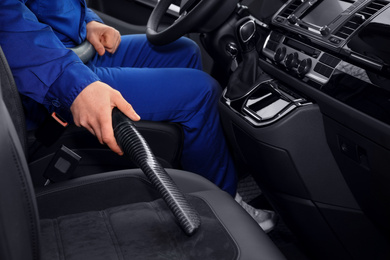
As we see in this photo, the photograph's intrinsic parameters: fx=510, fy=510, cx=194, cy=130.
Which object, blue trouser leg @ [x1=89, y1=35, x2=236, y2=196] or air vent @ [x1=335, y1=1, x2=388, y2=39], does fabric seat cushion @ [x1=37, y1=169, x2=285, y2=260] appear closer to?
blue trouser leg @ [x1=89, y1=35, x2=236, y2=196]

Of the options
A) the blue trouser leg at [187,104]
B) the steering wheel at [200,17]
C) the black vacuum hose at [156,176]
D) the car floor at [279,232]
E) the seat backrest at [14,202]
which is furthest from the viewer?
the car floor at [279,232]

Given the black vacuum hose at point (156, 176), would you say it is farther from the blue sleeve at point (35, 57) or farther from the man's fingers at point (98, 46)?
the man's fingers at point (98, 46)

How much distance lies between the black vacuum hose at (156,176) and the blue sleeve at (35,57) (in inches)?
9.0

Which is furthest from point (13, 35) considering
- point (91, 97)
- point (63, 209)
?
point (63, 209)

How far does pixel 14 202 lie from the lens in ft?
1.71

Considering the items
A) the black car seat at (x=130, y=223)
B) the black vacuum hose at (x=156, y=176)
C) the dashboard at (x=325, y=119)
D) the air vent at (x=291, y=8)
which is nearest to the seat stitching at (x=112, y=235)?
the black car seat at (x=130, y=223)

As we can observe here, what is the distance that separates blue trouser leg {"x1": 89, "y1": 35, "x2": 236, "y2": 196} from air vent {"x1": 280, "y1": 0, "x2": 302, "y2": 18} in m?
0.27

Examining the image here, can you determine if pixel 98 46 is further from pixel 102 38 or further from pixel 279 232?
pixel 279 232

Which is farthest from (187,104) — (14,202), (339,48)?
(14,202)

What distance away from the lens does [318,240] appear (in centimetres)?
110

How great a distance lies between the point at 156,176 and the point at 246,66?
A: 45 cm

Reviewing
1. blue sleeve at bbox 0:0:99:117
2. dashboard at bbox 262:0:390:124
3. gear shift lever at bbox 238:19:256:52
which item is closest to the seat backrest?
blue sleeve at bbox 0:0:99:117

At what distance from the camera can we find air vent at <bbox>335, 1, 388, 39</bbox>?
2.92ft

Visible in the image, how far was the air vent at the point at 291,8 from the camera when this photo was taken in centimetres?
109
